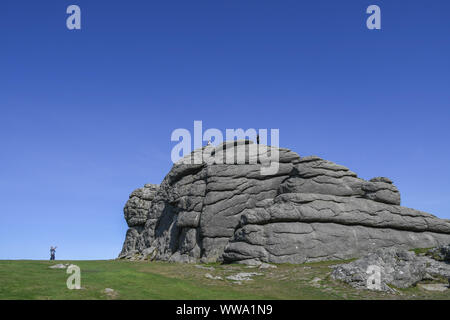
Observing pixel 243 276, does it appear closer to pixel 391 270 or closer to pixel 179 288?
pixel 179 288

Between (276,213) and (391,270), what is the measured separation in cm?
1771

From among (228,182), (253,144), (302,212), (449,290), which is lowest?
(449,290)

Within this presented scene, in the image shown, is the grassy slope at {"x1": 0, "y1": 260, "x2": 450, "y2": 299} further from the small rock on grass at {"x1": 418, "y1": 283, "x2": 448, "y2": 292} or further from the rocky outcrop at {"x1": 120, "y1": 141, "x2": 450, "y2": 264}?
the rocky outcrop at {"x1": 120, "y1": 141, "x2": 450, "y2": 264}

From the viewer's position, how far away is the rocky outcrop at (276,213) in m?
46.9

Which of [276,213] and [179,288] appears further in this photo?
[276,213]

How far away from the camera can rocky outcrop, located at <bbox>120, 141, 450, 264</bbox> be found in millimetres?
46875

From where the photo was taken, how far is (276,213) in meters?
48.1

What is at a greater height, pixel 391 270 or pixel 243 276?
pixel 391 270

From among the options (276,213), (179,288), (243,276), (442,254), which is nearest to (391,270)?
(442,254)

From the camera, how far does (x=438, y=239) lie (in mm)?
52500

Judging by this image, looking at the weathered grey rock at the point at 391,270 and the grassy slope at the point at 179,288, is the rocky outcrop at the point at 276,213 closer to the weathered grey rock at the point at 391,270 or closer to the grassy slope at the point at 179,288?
the grassy slope at the point at 179,288
